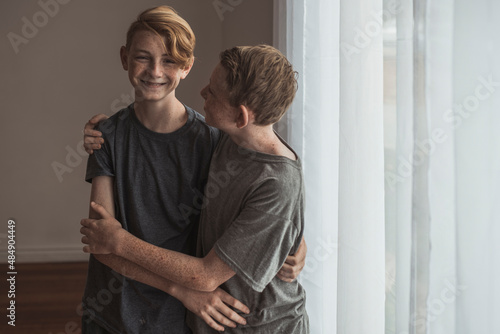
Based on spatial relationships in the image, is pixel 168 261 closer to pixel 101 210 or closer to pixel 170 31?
pixel 101 210

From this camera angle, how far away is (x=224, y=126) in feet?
4.13

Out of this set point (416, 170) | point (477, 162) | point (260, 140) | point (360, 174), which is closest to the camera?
point (477, 162)

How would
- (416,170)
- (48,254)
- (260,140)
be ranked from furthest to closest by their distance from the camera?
(48,254) → (260,140) → (416,170)

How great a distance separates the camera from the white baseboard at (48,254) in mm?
4828

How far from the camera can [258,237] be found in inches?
46.5

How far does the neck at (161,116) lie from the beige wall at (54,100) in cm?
346

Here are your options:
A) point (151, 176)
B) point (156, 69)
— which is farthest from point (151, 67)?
point (151, 176)

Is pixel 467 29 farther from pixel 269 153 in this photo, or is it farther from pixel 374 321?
pixel 374 321

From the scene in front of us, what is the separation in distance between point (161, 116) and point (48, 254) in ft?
12.8

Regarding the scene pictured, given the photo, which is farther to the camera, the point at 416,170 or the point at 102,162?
the point at 102,162
